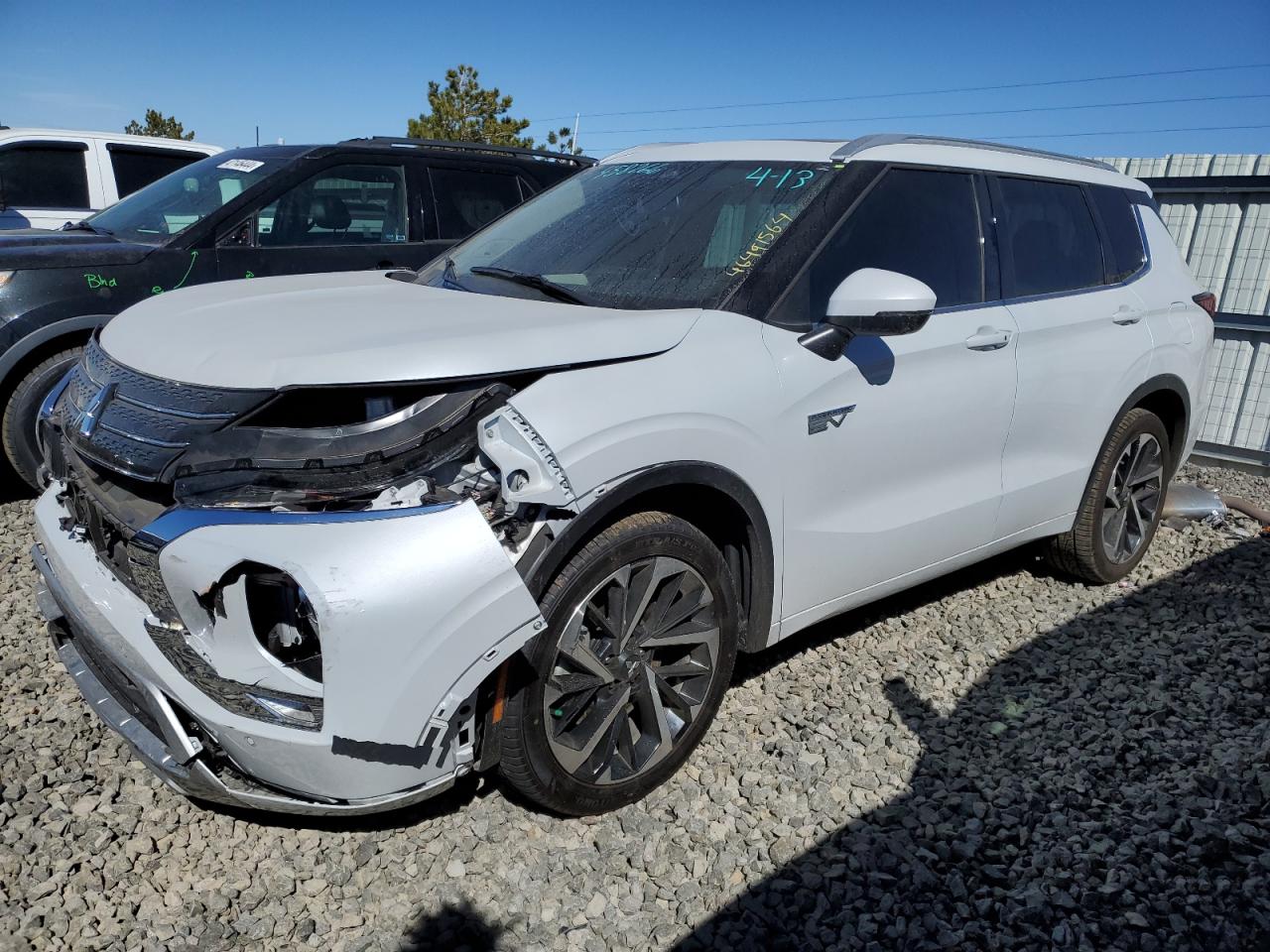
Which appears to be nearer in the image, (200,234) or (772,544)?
(772,544)

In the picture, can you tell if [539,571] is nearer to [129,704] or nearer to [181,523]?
[181,523]

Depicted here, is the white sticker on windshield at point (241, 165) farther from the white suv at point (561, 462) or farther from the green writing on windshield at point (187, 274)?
the white suv at point (561, 462)

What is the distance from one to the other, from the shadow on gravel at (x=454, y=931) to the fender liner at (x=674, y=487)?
870mm

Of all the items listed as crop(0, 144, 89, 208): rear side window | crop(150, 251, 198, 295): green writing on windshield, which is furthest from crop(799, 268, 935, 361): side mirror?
crop(0, 144, 89, 208): rear side window

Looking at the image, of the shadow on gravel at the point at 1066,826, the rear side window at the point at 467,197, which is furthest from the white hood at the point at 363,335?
the rear side window at the point at 467,197

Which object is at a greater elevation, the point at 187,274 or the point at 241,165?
the point at 241,165

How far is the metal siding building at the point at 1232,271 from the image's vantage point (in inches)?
282

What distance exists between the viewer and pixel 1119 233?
4410 mm

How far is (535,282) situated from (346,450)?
45.8 inches

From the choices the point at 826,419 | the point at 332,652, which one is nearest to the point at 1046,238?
the point at 826,419

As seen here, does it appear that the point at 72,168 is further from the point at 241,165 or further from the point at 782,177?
the point at 782,177

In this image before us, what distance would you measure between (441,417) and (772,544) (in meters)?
1.15

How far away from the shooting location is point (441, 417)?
2311mm

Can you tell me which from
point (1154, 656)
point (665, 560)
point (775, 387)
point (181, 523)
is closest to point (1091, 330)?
point (1154, 656)
